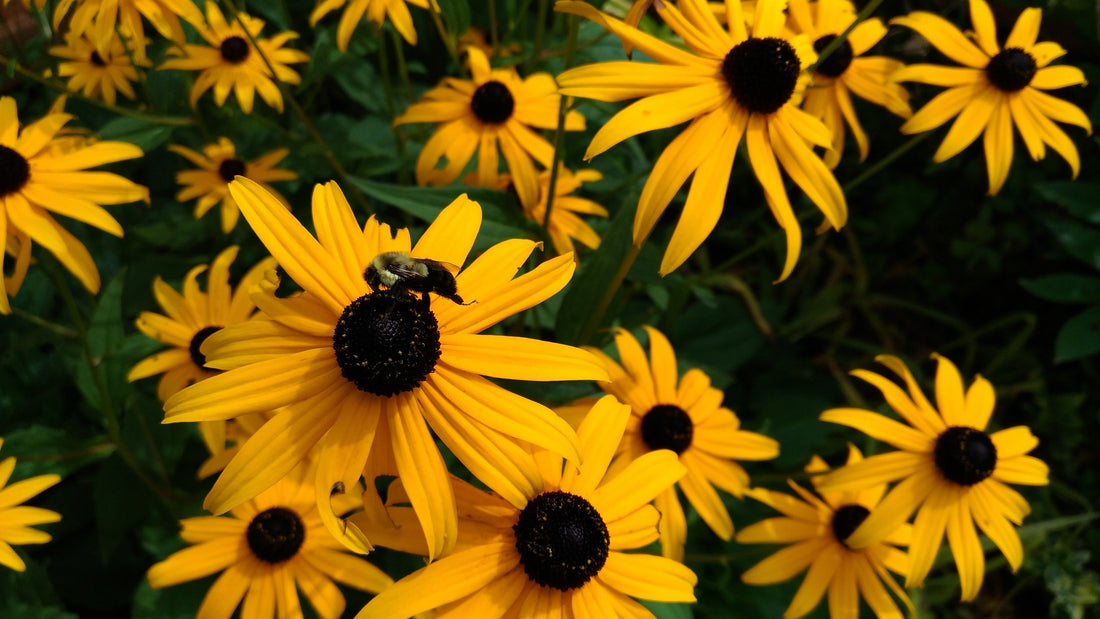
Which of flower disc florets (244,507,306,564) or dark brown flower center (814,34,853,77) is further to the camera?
dark brown flower center (814,34,853,77)

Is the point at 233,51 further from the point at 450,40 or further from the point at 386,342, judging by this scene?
the point at 386,342

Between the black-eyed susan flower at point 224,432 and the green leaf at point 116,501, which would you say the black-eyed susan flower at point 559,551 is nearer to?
the black-eyed susan flower at point 224,432

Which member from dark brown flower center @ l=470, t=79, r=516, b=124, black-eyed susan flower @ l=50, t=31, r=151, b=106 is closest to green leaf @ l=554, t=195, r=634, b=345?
dark brown flower center @ l=470, t=79, r=516, b=124

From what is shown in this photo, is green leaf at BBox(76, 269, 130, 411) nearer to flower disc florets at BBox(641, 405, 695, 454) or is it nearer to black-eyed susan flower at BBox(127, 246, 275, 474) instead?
black-eyed susan flower at BBox(127, 246, 275, 474)

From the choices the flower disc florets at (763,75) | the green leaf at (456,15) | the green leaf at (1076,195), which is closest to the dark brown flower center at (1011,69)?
the green leaf at (1076,195)

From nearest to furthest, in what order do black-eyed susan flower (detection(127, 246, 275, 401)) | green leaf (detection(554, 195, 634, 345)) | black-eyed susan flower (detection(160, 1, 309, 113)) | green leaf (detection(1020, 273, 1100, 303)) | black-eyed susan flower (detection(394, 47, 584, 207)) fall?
green leaf (detection(554, 195, 634, 345)) → black-eyed susan flower (detection(127, 246, 275, 401)) → black-eyed susan flower (detection(394, 47, 584, 207)) → black-eyed susan flower (detection(160, 1, 309, 113)) → green leaf (detection(1020, 273, 1100, 303))

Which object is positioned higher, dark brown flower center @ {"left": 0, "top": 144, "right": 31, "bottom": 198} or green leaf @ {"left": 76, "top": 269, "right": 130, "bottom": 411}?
dark brown flower center @ {"left": 0, "top": 144, "right": 31, "bottom": 198}

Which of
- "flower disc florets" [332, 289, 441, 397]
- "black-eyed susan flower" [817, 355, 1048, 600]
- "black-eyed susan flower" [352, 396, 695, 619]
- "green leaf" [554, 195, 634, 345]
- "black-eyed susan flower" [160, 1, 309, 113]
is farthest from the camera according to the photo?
"black-eyed susan flower" [160, 1, 309, 113]
